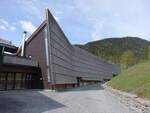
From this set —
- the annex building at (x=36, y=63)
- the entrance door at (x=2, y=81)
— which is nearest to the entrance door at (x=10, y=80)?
the annex building at (x=36, y=63)

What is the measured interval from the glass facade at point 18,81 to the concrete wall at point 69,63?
144 inches

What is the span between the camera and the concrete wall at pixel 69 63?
29.7 metres

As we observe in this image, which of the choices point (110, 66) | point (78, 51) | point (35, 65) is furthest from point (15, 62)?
point (110, 66)

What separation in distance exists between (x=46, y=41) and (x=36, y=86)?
25.6 feet

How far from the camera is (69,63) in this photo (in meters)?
42.4

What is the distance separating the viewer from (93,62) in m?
71.2

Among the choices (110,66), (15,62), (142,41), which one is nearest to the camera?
(15,62)

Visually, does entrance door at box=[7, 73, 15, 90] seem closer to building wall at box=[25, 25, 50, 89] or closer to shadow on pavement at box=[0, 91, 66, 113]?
building wall at box=[25, 25, 50, 89]

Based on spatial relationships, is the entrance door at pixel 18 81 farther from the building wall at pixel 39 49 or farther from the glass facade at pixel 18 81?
the building wall at pixel 39 49

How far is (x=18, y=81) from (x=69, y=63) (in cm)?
1814

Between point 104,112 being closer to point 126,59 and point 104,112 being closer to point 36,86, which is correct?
point 36,86

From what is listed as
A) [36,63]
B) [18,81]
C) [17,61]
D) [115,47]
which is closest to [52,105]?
[17,61]

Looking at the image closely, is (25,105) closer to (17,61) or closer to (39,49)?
(17,61)

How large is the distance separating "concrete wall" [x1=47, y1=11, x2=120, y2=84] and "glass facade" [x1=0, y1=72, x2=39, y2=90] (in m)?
3.66
